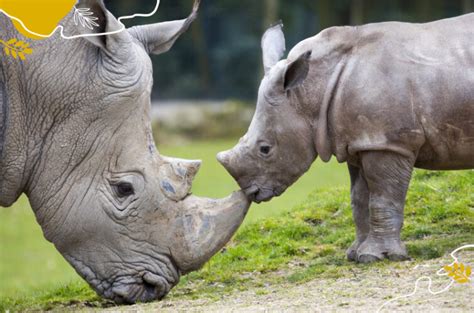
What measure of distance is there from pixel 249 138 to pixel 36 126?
1.84 metres

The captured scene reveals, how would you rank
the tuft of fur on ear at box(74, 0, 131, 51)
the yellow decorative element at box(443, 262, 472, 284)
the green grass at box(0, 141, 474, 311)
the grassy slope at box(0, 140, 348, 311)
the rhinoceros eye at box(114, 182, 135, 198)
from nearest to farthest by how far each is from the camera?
the yellow decorative element at box(443, 262, 472, 284) → the tuft of fur on ear at box(74, 0, 131, 51) → the rhinoceros eye at box(114, 182, 135, 198) → the green grass at box(0, 141, 474, 311) → the grassy slope at box(0, 140, 348, 311)

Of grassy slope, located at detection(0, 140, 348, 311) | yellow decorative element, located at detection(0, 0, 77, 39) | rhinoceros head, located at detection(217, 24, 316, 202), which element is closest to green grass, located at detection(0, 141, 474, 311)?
rhinoceros head, located at detection(217, 24, 316, 202)

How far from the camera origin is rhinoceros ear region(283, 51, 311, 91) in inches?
346

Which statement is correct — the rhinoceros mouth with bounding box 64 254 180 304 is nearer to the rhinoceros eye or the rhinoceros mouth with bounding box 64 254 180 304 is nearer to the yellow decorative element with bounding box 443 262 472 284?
the rhinoceros eye

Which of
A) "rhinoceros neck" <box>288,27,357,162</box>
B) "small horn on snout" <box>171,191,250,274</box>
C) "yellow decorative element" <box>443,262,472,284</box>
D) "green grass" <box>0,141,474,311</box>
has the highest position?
"rhinoceros neck" <box>288,27,357,162</box>

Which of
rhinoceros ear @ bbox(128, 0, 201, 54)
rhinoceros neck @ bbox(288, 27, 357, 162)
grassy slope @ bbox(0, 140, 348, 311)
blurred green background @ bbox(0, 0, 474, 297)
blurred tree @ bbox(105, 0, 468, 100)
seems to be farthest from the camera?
blurred tree @ bbox(105, 0, 468, 100)

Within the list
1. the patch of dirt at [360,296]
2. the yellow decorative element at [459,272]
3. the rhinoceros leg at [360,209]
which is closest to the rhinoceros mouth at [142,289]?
the patch of dirt at [360,296]

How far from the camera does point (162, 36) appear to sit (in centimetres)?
864

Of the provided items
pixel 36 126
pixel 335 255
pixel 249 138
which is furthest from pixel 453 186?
pixel 36 126

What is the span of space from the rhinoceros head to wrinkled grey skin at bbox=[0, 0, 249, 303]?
0.91 metres

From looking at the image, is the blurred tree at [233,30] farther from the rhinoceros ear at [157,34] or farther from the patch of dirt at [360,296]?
the patch of dirt at [360,296]

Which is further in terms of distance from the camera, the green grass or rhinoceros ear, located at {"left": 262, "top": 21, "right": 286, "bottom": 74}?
rhinoceros ear, located at {"left": 262, "top": 21, "right": 286, "bottom": 74}

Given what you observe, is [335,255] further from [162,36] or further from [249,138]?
[162,36]

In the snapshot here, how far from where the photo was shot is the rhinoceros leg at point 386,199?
8.70 m
